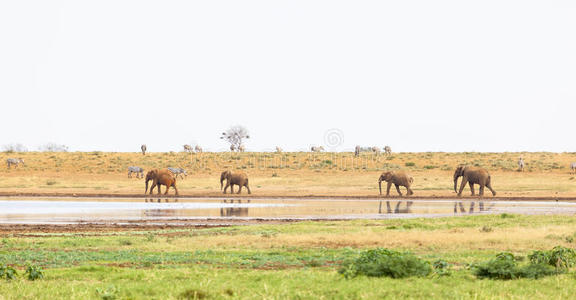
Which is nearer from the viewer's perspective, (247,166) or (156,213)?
(156,213)

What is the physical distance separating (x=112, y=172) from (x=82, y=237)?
51.8 metres

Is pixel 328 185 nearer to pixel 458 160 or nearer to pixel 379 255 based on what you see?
pixel 458 160

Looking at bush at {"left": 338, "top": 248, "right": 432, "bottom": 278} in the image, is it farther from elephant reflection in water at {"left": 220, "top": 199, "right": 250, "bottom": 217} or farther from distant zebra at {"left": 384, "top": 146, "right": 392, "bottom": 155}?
distant zebra at {"left": 384, "top": 146, "right": 392, "bottom": 155}

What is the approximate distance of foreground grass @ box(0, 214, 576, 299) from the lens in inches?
467

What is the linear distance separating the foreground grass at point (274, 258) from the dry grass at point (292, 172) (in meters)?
29.2

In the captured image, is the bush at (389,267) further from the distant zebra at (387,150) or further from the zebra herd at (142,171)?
the distant zebra at (387,150)

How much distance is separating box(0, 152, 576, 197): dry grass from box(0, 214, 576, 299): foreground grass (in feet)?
95.9

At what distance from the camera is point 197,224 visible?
1120 inches

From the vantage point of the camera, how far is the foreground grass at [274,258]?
38.9 feet

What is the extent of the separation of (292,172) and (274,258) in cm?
5427

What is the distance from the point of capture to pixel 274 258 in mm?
16922

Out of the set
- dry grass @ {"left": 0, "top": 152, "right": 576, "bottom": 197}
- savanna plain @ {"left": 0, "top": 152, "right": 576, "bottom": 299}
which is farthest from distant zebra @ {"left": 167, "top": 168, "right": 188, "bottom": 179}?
savanna plain @ {"left": 0, "top": 152, "right": 576, "bottom": 299}

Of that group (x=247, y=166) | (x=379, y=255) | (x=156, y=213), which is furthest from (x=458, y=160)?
(x=379, y=255)

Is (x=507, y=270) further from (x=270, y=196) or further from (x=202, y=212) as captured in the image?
(x=270, y=196)
